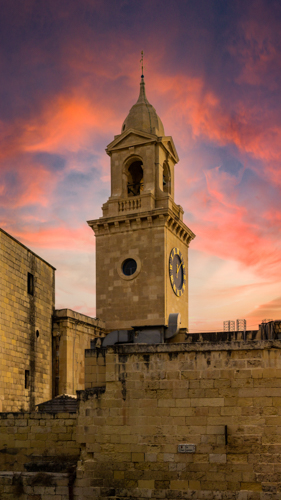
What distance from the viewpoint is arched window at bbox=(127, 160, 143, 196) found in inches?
1371

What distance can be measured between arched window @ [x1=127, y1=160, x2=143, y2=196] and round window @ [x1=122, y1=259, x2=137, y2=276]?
4.72m

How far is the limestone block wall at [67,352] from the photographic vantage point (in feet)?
86.2

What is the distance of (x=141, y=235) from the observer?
3222 centimetres

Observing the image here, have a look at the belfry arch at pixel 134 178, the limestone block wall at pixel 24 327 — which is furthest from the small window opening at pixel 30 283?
the belfry arch at pixel 134 178

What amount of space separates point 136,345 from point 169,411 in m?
2.08

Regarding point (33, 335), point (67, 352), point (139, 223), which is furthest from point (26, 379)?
point (139, 223)

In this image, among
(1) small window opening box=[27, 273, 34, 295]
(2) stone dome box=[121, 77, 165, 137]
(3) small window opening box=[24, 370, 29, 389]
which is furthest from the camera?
(2) stone dome box=[121, 77, 165, 137]

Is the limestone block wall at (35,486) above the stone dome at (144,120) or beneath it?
beneath

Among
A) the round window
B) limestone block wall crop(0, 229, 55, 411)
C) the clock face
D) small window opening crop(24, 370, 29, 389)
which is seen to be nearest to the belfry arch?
the round window

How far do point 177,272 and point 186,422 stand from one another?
18403 mm

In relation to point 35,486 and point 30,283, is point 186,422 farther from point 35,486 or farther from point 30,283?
point 30,283

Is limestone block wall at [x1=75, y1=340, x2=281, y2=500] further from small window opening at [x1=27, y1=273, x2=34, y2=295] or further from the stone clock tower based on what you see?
the stone clock tower

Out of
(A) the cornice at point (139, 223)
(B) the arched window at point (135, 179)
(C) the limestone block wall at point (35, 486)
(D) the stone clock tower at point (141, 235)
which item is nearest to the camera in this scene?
A: (C) the limestone block wall at point (35, 486)

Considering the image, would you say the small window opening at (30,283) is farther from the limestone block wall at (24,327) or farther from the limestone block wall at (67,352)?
the limestone block wall at (67,352)
